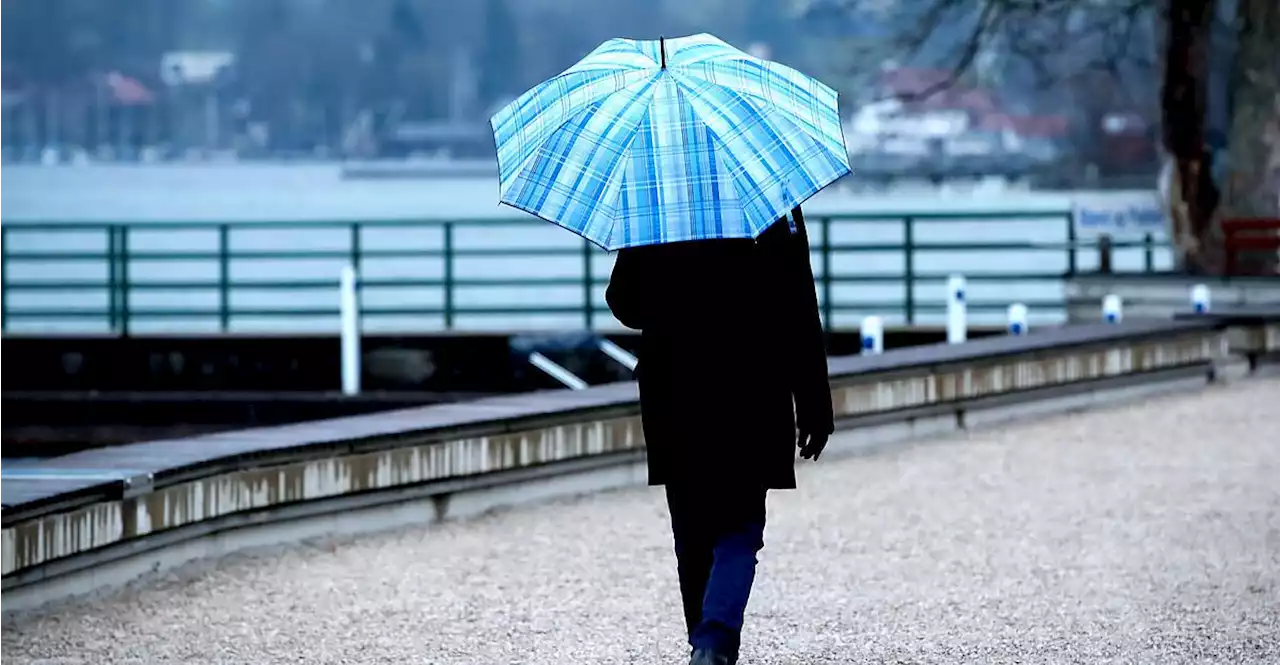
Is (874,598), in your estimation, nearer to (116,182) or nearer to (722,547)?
(722,547)

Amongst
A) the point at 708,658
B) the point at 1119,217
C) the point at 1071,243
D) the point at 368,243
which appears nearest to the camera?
the point at 708,658

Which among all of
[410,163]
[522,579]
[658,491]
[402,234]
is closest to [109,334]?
[658,491]

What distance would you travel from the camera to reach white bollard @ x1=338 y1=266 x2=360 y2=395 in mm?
17156

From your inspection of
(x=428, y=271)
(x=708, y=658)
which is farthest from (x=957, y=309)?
(x=428, y=271)

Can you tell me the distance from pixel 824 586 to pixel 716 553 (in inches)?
87.5

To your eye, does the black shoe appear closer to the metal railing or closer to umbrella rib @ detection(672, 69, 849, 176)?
umbrella rib @ detection(672, 69, 849, 176)

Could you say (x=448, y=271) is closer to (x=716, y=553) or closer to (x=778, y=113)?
(x=716, y=553)

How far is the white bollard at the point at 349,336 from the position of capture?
17156 millimetres

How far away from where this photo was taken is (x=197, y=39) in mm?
69812

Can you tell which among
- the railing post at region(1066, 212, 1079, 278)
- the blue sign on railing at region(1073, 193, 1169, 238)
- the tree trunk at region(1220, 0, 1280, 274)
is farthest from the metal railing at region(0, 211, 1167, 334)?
the tree trunk at region(1220, 0, 1280, 274)

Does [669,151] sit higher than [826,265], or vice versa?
[826,265]

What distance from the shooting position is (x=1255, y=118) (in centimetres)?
2273

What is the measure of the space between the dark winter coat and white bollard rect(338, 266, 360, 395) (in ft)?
38.9

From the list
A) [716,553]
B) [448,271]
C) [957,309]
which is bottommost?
A: [716,553]
